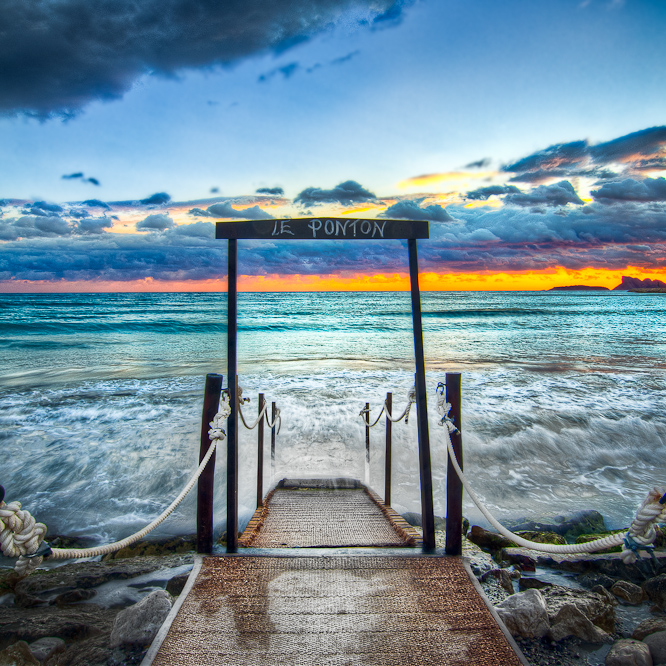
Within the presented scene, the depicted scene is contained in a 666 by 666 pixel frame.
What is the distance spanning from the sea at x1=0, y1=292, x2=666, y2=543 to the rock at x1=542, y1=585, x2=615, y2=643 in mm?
2887

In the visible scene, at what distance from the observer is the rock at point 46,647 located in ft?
12.2

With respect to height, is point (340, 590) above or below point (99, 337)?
below

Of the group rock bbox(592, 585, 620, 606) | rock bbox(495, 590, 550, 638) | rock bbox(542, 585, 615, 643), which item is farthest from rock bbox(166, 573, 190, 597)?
rock bbox(592, 585, 620, 606)

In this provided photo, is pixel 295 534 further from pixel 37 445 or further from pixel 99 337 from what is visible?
pixel 99 337

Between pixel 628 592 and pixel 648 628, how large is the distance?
1.00 m

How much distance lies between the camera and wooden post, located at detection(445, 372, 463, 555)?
12.5 feet

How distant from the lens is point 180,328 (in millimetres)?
41375

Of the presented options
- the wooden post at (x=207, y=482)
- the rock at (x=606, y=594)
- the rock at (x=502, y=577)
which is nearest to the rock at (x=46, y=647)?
the wooden post at (x=207, y=482)

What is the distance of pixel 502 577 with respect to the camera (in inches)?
195

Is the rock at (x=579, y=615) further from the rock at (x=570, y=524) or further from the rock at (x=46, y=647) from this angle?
the rock at (x=46, y=647)

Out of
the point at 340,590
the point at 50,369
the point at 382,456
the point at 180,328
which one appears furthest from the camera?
the point at 180,328

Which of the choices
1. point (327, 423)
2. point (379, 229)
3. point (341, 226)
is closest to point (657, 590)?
point (379, 229)

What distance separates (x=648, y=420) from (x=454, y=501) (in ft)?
41.6

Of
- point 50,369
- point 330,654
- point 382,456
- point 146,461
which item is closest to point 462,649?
point 330,654
